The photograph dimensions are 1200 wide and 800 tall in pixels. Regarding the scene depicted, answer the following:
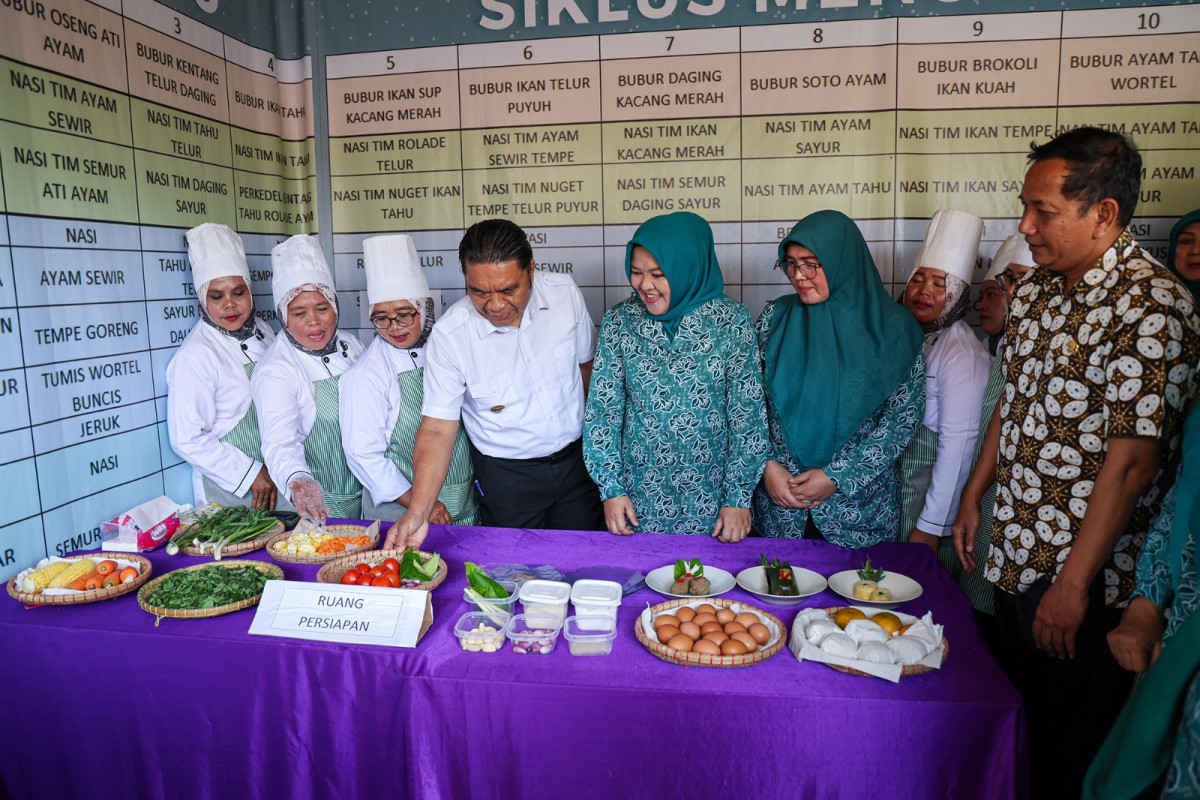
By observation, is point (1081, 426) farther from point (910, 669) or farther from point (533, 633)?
point (533, 633)

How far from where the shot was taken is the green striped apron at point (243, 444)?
8.55 ft

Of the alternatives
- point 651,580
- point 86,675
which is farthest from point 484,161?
point 86,675

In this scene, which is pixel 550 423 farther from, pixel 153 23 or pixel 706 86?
pixel 153 23

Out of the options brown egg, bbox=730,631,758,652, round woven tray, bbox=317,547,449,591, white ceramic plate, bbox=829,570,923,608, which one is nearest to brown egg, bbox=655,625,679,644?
brown egg, bbox=730,631,758,652

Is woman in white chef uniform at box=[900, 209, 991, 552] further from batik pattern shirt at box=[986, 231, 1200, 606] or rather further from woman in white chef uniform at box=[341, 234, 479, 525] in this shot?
woman in white chef uniform at box=[341, 234, 479, 525]

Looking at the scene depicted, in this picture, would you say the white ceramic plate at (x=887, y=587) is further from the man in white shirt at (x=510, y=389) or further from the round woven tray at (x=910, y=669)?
the man in white shirt at (x=510, y=389)

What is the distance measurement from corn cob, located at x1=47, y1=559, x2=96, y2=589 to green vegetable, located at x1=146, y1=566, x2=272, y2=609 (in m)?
0.21

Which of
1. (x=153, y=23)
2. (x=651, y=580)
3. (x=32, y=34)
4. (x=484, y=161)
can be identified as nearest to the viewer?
(x=651, y=580)

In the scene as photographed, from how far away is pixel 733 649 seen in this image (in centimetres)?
143

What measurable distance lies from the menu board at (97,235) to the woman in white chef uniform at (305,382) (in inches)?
14.0

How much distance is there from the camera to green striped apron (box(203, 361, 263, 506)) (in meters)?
2.61

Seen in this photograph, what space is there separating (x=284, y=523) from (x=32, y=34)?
5.06ft

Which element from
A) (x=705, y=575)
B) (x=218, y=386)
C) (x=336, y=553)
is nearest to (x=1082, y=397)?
(x=705, y=575)

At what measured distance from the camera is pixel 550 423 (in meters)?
2.43
